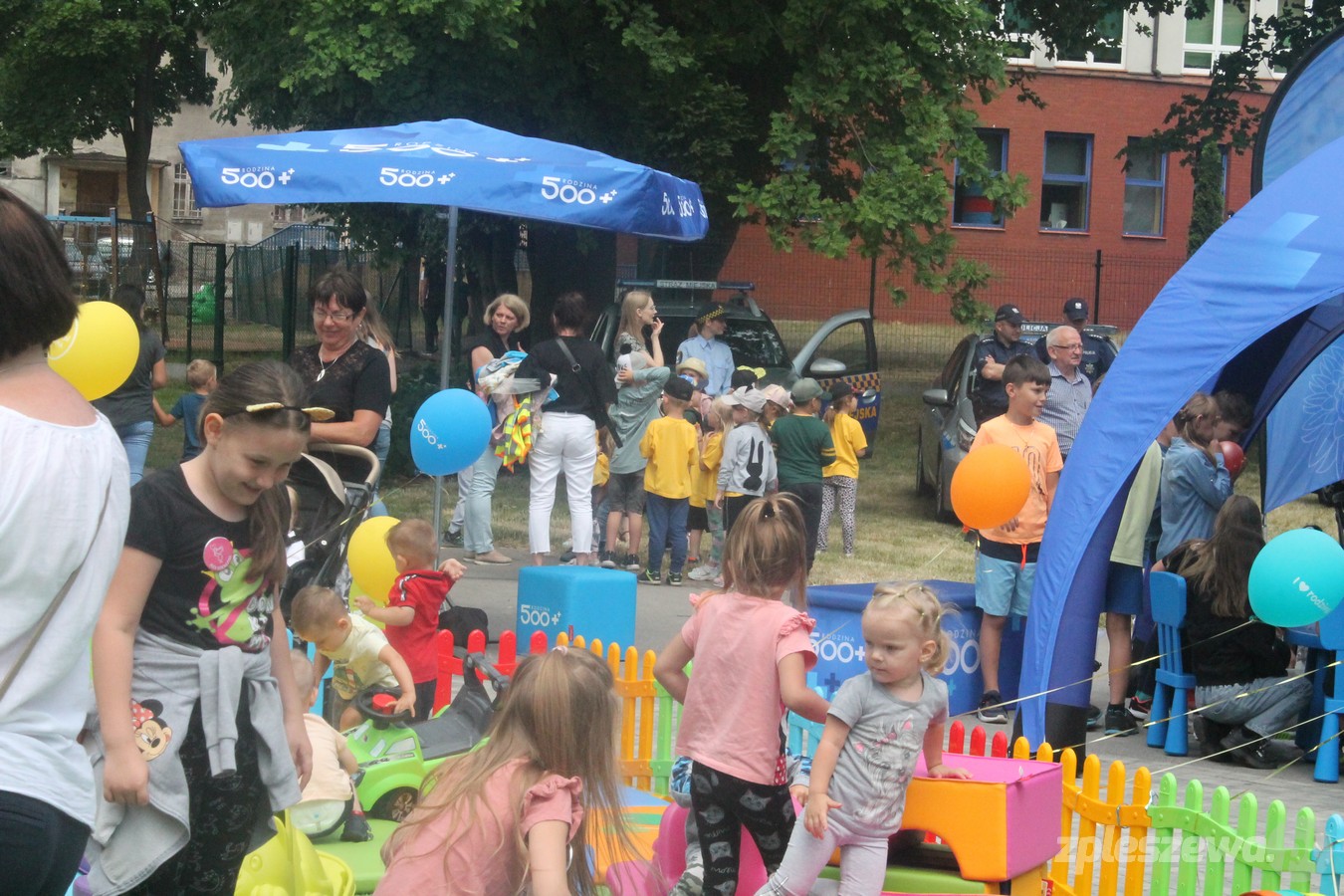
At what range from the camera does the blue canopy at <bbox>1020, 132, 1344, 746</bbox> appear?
655 centimetres

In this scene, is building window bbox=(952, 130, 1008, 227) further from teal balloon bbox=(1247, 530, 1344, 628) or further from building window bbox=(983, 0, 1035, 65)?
teal balloon bbox=(1247, 530, 1344, 628)

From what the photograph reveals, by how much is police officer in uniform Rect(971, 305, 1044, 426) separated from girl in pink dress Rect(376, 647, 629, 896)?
947cm

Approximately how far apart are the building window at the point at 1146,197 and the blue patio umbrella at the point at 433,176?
28.3 meters

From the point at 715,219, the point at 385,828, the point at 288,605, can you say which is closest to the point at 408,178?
the point at 288,605

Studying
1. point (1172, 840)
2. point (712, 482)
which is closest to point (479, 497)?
point (712, 482)

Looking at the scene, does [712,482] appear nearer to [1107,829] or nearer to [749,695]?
[1107,829]

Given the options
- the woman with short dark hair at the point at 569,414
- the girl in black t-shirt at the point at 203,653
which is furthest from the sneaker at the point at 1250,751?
the girl in black t-shirt at the point at 203,653

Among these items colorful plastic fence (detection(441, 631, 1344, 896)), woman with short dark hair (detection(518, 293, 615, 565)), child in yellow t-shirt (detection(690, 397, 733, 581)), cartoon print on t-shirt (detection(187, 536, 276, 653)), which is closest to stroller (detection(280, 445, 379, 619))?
colorful plastic fence (detection(441, 631, 1344, 896))

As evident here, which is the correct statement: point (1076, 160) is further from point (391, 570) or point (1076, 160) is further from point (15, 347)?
point (15, 347)

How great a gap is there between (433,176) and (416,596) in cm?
322

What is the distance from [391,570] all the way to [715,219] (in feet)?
41.9

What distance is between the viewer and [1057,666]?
686cm

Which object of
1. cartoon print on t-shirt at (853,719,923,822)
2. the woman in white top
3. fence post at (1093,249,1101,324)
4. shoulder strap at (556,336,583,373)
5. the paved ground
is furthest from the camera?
fence post at (1093,249,1101,324)

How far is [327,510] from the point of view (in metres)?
5.70
